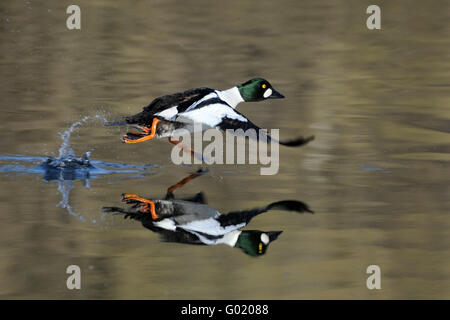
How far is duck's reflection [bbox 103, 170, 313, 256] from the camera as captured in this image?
5895 millimetres

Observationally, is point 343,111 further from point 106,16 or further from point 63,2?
point 63,2

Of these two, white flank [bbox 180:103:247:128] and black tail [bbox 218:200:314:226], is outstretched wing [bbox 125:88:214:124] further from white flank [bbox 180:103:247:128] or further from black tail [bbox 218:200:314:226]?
black tail [bbox 218:200:314:226]

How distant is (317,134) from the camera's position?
31.7 feet

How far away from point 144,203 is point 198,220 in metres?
0.63

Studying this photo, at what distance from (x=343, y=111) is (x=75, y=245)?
20.1 ft

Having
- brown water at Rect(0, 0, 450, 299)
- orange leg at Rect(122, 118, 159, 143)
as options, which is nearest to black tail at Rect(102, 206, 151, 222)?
brown water at Rect(0, 0, 450, 299)

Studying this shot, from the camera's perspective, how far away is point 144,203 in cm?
668

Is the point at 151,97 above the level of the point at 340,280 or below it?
above

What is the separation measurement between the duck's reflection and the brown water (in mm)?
116

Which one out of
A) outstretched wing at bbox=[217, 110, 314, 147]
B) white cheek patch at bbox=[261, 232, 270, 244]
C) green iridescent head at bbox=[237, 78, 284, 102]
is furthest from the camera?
green iridescent head at bbox=[237, 78, 284, 102]

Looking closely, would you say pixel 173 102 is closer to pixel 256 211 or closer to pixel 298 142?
pixel 256 211

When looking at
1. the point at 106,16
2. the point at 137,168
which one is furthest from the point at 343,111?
the point at 106,16

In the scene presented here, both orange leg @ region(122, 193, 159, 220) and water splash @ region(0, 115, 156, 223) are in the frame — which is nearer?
orange leg @ region(122, 193, 159, 220)

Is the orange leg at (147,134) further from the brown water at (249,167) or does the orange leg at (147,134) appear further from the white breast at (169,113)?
the brown water at (249,167)
